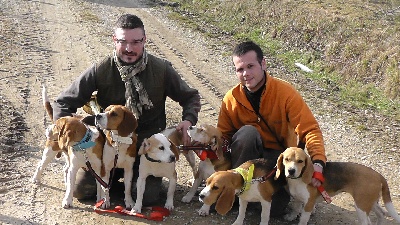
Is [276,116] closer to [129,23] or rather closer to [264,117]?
[264,117]

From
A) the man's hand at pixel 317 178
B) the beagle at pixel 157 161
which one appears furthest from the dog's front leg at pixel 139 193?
the man's hand at pixel 317 178

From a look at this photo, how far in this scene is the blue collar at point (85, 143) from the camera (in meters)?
5.26

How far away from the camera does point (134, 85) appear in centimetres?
577

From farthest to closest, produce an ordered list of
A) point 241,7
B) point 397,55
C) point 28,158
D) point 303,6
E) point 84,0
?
point 84,0 < point 241,7 < point 303,6 < point 397,55 < point 28,158

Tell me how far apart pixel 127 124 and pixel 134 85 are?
58 centimetres

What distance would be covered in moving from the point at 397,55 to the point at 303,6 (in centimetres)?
544

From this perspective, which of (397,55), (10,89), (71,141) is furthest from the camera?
(397,55)

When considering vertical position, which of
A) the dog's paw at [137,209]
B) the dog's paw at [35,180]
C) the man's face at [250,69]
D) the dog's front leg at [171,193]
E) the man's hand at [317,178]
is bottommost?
the dog's paw at [35,180]

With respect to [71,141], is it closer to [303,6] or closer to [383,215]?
[383,215]

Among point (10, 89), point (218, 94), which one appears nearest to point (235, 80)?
point (218, 94)

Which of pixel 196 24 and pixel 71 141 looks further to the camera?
pixel 196 24

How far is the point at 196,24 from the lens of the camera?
16.2m

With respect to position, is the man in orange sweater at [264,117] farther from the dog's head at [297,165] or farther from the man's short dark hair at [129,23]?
the man's short dark hair at [129,23]

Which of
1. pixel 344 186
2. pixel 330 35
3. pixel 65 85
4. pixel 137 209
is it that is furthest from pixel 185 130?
pixel 330 35
